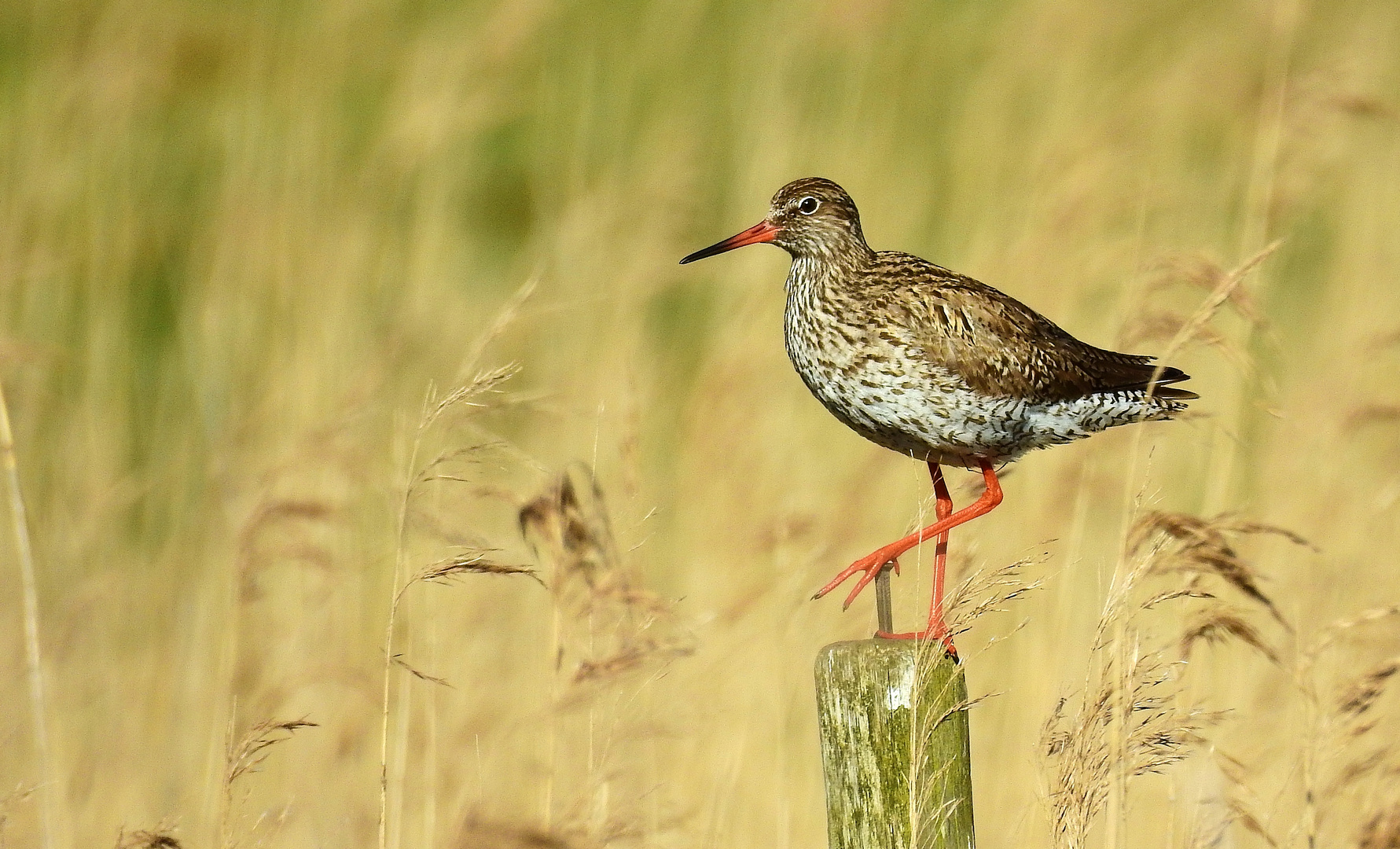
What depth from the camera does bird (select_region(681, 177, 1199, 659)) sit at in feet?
14.6

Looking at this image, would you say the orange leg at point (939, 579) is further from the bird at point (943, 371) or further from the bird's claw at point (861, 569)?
the bird's claw at point (861, 569)

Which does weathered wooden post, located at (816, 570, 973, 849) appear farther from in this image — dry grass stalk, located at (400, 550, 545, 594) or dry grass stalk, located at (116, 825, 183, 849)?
dry grass stalk, located at (116, 825, 183, 849)

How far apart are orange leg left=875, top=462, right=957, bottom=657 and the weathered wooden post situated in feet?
0.16

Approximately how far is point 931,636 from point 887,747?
0.27 metres

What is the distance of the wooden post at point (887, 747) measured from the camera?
3.15m

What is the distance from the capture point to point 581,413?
6152mm

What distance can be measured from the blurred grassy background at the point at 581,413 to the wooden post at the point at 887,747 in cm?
32

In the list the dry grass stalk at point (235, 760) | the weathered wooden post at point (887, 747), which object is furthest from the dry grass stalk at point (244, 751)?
the weathered wooden post at point (887, 747)

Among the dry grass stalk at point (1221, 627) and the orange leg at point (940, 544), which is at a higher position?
the orange leg at point (940, 544)

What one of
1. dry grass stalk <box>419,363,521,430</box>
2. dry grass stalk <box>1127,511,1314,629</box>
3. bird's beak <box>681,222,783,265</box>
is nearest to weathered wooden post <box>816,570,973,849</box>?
dry grass stalk <box>1127,511,1314,629</box>

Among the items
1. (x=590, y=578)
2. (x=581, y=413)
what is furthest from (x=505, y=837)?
(x=581, y=413)

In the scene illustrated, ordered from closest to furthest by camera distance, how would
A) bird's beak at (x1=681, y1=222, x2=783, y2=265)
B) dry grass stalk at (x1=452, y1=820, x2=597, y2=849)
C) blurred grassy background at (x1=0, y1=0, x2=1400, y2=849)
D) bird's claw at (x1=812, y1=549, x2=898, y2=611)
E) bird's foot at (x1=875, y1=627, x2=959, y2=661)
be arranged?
bird's foot at (x1=875, y1=627, x2=959, y2=661), dry grass stalk at (x1=452, y1=820, x2=597, y2=849), bird's claw at (x1=812, y1=549, x2=898, y2=611), blurred grassy background at (x1=0, y1=0, x2=1400, y2=849), bird's beak at (x1=681, y1=222, x2=783, y2=265)

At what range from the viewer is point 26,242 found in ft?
21.9

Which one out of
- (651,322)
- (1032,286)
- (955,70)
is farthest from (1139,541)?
(955,70)
